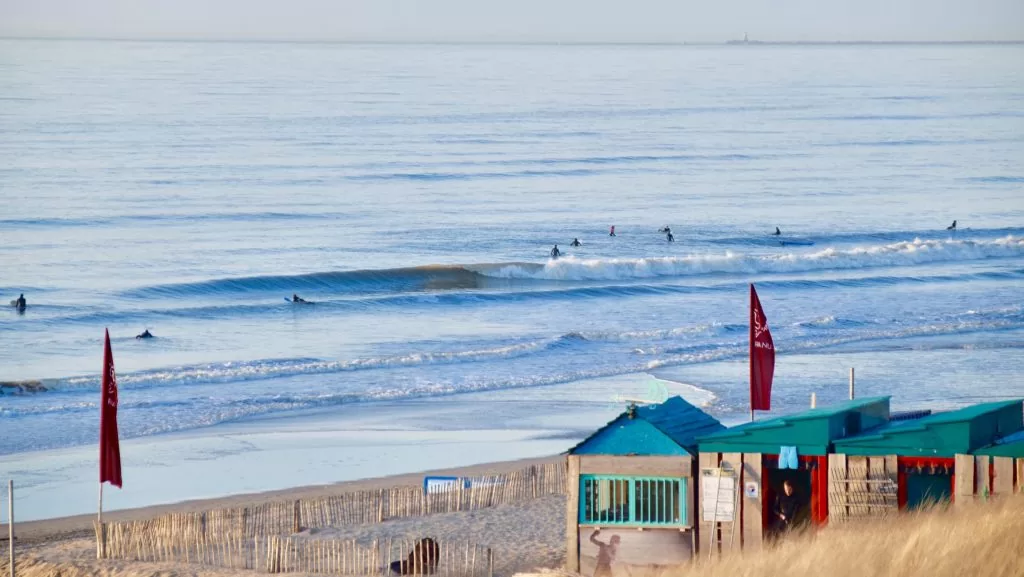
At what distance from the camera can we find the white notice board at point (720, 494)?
581 inches

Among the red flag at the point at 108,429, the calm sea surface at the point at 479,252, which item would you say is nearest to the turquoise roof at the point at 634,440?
the red flag at the point at 108,429

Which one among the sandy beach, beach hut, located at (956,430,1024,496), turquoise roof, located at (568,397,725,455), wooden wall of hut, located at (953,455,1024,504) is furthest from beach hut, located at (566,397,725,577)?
beach hut, located at (956,430,1024,496)

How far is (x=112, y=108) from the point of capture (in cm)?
11694

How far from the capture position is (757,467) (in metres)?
14.8

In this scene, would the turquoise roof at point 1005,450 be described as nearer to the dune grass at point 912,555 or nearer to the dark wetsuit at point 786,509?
the dark wetsuit at point 786,509

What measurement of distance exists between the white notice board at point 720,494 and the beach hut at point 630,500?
18 centimetres

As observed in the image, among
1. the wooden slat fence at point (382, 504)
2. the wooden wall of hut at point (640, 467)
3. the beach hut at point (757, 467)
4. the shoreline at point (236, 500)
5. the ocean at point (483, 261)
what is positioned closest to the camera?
the beach hut at point (757, 467)

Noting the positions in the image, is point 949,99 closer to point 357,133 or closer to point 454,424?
point 357,133

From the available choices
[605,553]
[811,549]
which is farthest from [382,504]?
[811,549]

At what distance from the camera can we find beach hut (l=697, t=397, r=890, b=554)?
577 inches

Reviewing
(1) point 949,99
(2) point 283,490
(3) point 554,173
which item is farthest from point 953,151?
(2) point 283,490

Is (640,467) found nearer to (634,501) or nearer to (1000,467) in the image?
(634,501)

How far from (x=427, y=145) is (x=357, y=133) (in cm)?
1035

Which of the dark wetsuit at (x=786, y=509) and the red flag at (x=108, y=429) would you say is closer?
the dark wetsuit at (x=786, y=509)
